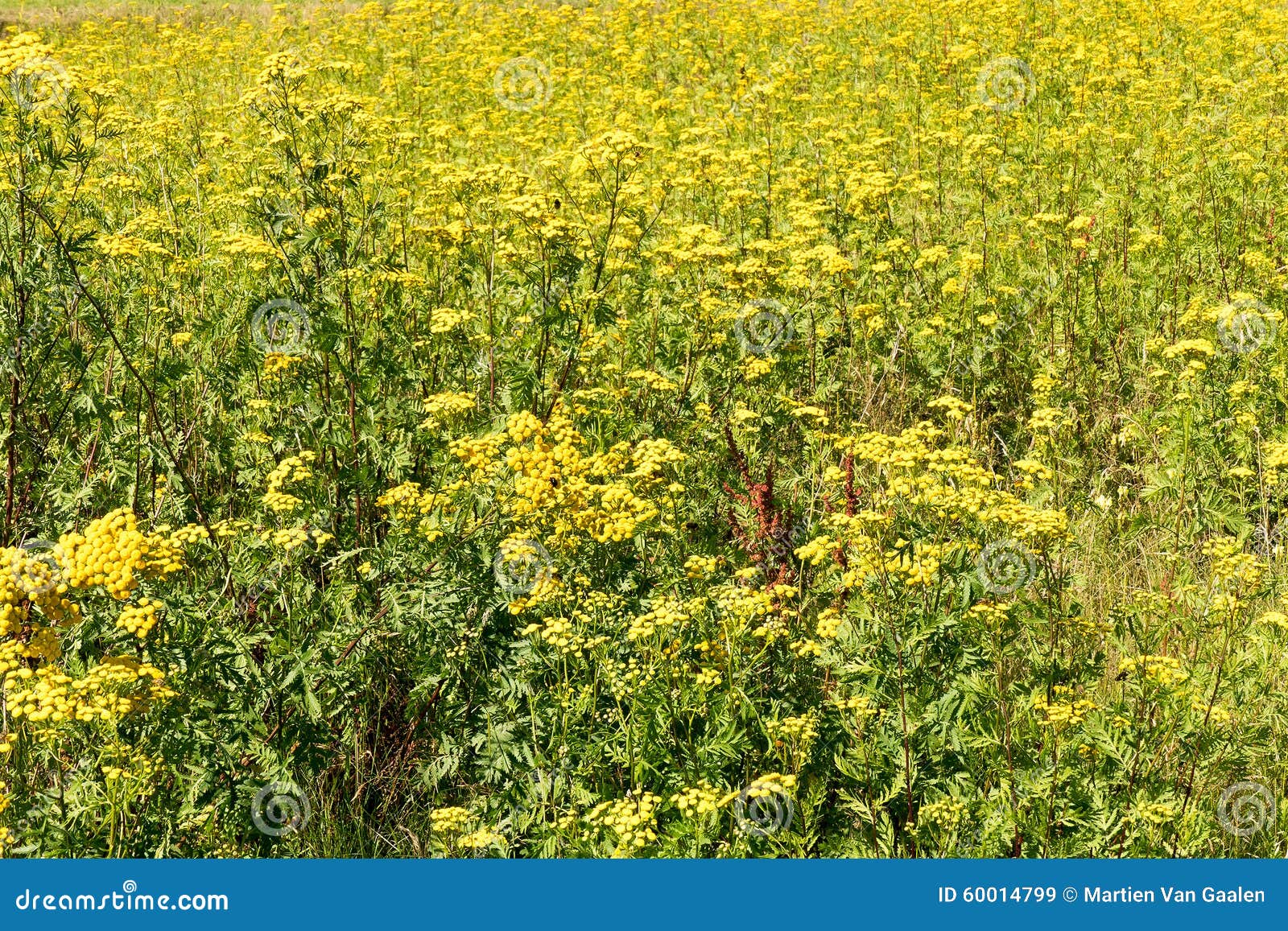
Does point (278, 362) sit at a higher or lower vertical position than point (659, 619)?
higher

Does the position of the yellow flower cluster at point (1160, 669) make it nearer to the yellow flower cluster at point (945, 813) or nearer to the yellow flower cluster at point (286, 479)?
the yellow flower cluster at point (945, 813)

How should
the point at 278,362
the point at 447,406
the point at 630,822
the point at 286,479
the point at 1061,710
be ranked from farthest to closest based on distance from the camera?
1. the point at 278,362
2. the point at 447,406
3. the point at 286,479
4. the point at 1061,710
5. the point at 630,822

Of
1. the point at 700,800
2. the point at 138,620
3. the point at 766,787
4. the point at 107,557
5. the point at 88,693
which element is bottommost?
the point at 700,800

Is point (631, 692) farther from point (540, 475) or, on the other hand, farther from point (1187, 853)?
point (1187, 853)

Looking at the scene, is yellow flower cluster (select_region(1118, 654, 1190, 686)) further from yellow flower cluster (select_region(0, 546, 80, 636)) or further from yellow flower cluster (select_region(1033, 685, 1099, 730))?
yellow flower cluster (select_region(0, 546, 80, 636))

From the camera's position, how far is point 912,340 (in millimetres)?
7355

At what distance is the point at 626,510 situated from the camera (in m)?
4.39

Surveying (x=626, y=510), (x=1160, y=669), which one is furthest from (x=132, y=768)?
(x=1160, y=669)

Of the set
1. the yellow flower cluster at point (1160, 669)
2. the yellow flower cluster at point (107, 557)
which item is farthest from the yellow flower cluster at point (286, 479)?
the yellow flower cluster at point (1160, 669)

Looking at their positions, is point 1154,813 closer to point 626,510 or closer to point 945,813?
point 945,813

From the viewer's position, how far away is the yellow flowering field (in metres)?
4.01

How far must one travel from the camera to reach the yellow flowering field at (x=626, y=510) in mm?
4012

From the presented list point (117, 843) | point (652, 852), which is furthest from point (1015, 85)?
point (117, 843)

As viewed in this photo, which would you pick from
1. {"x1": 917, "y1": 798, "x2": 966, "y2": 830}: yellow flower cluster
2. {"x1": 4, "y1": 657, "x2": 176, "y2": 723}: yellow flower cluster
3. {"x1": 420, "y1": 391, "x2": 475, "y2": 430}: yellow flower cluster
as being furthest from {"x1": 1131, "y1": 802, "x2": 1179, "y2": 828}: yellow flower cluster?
{"x1": 4, "y1": 657, "x2": 176, "y2": 723}: yellow flower cluster
